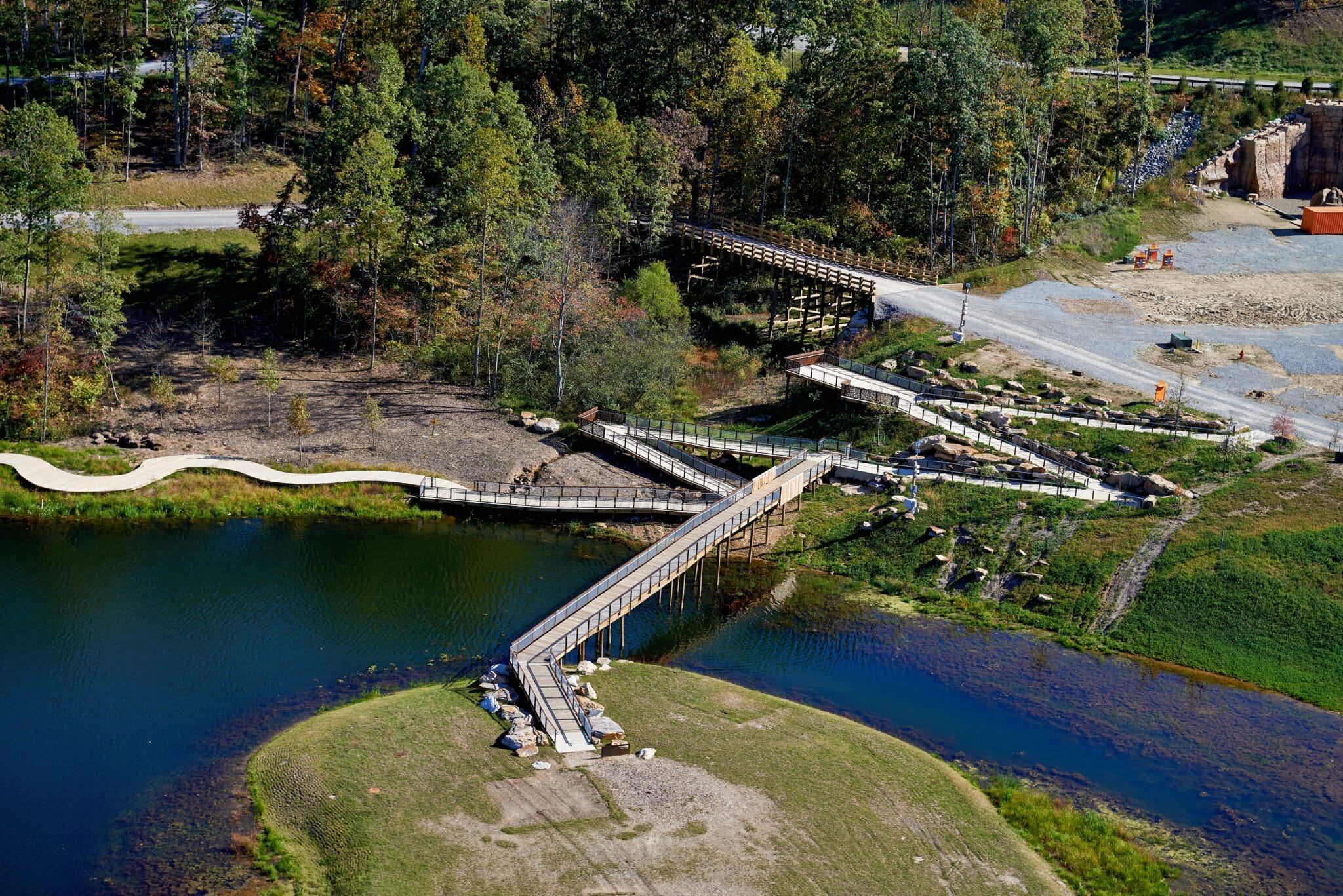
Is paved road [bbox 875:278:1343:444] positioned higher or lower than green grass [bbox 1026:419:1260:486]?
higher

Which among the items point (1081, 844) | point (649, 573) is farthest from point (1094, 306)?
point (1081, 844)

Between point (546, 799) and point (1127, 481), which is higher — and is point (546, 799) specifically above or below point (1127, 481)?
below

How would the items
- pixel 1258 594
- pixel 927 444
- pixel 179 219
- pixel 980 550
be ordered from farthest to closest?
pixel 179 219 → pixel 927 444 → pixel 980 550 → pixel 1258 594

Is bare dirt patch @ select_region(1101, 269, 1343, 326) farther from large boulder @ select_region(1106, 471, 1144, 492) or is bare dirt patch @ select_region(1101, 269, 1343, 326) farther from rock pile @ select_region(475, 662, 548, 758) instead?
rock pile @ select_region(475, 662, 548, 758)

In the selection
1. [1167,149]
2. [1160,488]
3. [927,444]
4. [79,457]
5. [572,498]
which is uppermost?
[1167,149]

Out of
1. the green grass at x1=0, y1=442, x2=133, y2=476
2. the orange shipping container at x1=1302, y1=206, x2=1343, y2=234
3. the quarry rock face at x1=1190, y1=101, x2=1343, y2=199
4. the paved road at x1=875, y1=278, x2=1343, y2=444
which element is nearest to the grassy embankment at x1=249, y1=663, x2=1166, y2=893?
the green grass at x1=0, y1=442, x2=133, y2=476

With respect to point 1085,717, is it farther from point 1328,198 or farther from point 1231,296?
point 1328,198

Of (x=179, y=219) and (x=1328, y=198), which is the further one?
(x=1328, y=198)
